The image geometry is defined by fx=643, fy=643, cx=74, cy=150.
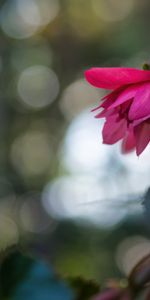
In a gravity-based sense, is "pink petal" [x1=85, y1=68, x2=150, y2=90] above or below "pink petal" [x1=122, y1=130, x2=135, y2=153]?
above

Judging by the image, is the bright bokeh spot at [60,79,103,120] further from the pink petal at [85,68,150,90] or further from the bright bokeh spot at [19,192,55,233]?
the pink petal at [85,68,150,90]

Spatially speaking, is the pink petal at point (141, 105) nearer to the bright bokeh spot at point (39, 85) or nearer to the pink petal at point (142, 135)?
the pink petal at point (142, 135)

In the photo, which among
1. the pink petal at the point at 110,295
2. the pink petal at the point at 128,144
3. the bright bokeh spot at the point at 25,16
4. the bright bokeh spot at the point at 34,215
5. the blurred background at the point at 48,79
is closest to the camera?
the pink petal at the point at 110,295

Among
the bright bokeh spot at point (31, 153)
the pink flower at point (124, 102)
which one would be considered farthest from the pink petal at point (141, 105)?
the bright bokeh spot at point (31, 153)

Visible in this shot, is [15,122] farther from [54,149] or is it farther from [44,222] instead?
[44,222]

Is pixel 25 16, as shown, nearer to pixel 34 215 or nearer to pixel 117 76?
pixel 34 215

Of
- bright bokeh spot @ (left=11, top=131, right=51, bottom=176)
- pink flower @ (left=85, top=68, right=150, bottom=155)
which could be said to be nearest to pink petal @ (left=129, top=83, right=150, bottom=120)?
pink flower @ (left=85, top=68, right=150, bottom=155)

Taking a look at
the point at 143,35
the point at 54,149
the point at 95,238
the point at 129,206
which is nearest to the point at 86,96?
the point at 54,149
